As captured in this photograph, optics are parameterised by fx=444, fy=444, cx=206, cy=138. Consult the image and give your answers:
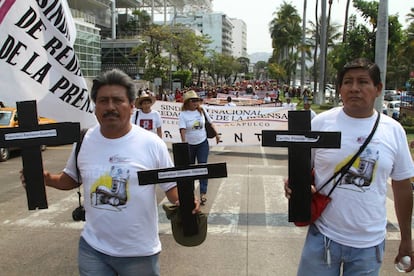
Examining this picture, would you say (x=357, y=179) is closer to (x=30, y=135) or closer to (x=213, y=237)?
(x=30, y=135)

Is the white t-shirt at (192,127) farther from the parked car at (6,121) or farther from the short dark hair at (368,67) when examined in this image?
the parked car at (6,121)

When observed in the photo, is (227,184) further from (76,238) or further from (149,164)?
(149,164)

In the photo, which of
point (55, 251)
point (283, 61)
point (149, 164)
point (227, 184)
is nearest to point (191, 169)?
point (149, 164)

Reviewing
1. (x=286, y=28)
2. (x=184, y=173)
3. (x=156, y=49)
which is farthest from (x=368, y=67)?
(x=286, y=28)

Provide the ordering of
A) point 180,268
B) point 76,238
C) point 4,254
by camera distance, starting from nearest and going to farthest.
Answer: point 180,268 → point 4,254 → point 76,238

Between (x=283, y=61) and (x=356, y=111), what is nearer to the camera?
(x=356, y=111)

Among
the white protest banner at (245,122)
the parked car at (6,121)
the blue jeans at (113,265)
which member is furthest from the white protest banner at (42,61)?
the white protest banner at (245,122)

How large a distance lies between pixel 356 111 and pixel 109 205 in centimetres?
151

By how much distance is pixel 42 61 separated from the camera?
3.40m

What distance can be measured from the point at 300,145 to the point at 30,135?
1.52 meters

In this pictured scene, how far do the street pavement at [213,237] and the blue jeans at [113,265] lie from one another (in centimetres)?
183

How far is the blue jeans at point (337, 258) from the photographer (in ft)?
8.22

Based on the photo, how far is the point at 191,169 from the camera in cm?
237

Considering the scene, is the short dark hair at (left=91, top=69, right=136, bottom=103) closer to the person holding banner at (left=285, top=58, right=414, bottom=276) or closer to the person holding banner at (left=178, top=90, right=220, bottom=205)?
the person holding banner at (left=285, top=58, right=414, bottom=276)
